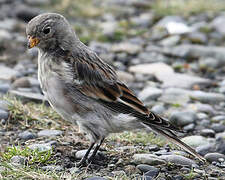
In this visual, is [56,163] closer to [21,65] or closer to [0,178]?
[0,178]

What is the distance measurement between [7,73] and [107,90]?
315 centimetres

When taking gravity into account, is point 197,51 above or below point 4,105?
above

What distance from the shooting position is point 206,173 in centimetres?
468

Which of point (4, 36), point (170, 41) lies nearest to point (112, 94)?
point (4, 36)

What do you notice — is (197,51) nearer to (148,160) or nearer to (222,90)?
(222,90)

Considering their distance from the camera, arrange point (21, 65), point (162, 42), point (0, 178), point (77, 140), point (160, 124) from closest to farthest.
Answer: point (0, 178) < point (160, 124) < point (77, 140) < point (21, 65) < point (162, 42)

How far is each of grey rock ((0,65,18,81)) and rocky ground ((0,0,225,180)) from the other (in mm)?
15

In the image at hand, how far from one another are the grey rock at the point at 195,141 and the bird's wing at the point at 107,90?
1.11 m

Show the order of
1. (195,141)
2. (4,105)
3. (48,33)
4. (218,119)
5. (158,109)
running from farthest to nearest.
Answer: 1. (158,109)
2. (218,119)
3. (4,105)
4. (195,141)
5. (48,33)

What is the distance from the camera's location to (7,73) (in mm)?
7559

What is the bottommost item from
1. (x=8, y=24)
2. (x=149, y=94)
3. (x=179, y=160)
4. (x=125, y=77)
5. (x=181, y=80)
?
(x=179, y=160)

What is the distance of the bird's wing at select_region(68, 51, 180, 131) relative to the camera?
15.5 ft

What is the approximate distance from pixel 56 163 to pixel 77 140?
735 millimetres

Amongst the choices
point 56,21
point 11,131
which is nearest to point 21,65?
point 11,131
